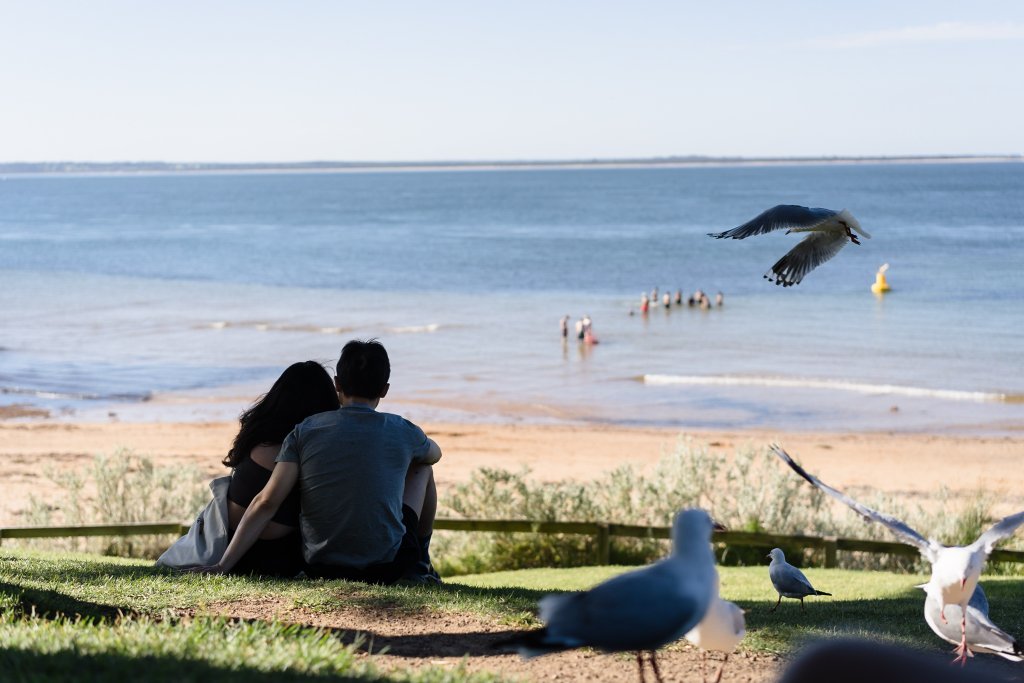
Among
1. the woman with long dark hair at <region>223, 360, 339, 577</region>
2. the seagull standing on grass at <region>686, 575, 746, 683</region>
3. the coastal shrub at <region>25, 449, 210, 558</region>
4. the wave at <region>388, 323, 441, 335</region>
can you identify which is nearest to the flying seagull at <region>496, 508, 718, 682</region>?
the seagull standing on grass at <region>686, 575, 746, 683</region>

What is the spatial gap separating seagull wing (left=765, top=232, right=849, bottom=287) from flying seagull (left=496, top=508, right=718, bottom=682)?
10.4 feet

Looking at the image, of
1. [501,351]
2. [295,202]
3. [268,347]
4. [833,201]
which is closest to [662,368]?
[501,351]

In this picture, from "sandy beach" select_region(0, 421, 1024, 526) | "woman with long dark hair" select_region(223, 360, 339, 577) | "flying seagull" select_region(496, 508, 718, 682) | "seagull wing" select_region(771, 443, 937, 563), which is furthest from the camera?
"sandy beach" select_region(0, 421, 1024, 526)

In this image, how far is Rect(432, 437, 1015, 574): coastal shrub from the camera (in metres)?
9.95

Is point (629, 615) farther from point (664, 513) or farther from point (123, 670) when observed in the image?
point (664, 513)

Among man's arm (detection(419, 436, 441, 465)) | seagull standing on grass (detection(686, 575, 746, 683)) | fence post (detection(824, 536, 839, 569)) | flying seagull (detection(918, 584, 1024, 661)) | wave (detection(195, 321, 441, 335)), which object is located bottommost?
fence post (detection(824, 536, 839, 569))

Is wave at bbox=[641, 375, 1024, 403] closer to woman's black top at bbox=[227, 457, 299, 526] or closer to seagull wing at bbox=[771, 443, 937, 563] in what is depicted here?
woman's black top at bbox=[227, 457, 299, 526]

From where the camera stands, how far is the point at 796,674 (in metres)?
1.40

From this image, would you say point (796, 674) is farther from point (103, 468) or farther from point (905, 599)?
point (103, 468)

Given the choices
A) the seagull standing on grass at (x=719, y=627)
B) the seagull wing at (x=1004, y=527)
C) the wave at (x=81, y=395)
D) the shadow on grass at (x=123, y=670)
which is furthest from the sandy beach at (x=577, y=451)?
the seagull standing on grass at (x=719, y=627)

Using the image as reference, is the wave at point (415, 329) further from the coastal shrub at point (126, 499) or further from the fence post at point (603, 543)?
the fence post at point (603, 543)

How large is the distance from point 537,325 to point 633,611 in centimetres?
3482

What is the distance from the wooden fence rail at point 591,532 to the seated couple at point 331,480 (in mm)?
3907

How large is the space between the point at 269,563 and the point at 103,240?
86.0 meters
